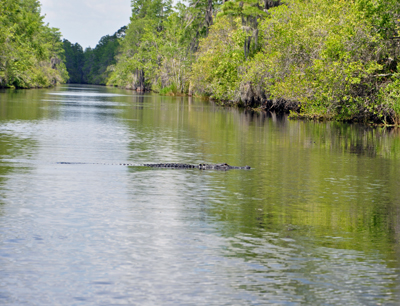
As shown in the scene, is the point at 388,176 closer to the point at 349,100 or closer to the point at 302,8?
the point at 349,100

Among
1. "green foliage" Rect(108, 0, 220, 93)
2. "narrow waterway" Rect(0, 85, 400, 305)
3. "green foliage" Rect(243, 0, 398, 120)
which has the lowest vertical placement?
"narrow waterway" Rect(0, 85, 400, 305)

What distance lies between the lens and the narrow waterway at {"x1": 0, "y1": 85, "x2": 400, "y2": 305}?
6270mm

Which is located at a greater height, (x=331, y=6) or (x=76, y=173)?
(x=331, y=6)

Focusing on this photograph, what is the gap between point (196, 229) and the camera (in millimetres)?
8812

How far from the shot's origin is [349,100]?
33406mm

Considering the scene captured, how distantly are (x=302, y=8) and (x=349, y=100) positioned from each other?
9.75m

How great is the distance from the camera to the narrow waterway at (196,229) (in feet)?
20.6

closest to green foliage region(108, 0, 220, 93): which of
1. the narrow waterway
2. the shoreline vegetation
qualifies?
the shoreline vegetation

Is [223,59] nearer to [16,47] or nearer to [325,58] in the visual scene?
[325,58]

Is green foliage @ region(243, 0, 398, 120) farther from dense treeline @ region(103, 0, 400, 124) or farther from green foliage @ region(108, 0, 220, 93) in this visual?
green foliage @ region(108, 0, 220, 93)

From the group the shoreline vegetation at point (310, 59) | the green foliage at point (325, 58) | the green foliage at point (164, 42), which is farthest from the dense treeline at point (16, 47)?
the green foliage at point (325, 58)

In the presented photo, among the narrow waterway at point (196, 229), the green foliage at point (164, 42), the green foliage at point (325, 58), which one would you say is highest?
the green foliage at point (164, 42)

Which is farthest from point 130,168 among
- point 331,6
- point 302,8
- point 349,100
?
point 302,8

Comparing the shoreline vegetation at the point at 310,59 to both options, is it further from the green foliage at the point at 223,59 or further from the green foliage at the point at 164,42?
the green foliage at the point at 164,42
